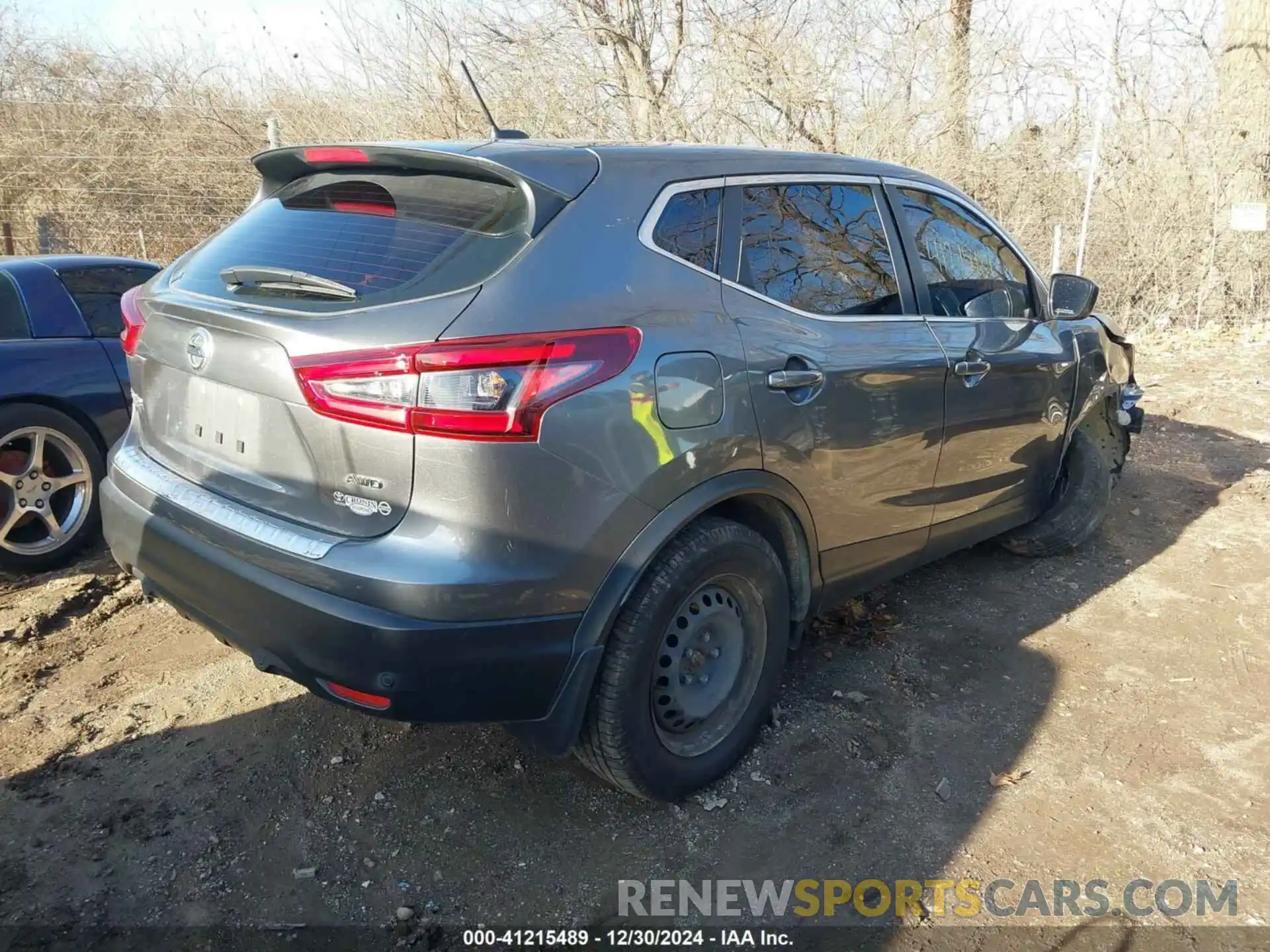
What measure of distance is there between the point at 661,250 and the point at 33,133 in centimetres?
1246

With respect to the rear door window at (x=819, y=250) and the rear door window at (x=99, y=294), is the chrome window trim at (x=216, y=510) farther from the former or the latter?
the rear door window at (x=99, y=294)

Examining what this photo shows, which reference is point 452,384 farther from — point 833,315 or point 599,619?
point 833,315

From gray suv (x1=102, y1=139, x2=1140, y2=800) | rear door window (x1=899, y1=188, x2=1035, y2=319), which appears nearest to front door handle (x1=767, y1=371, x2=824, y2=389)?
gray suv (x1=102, y1=139, x2=1140, y2=800)

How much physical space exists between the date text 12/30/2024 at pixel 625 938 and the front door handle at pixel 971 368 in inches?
83.7

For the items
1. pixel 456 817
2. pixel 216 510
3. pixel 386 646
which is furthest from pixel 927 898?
pixel 216 510

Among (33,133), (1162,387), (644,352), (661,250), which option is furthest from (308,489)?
(33,133)

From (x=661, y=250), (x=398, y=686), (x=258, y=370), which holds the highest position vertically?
(x=661, y=250)

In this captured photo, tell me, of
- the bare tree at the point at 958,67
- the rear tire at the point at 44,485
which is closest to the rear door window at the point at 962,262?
the rear tire at the point at 44,485

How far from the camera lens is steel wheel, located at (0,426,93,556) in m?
4.07

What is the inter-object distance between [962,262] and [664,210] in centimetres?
183

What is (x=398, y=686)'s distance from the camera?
212 cm

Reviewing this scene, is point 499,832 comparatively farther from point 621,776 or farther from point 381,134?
point 381,134

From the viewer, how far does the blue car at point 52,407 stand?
13.4ft

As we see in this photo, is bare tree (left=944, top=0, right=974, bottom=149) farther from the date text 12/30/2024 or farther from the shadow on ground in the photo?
the date text 12/30/2024
